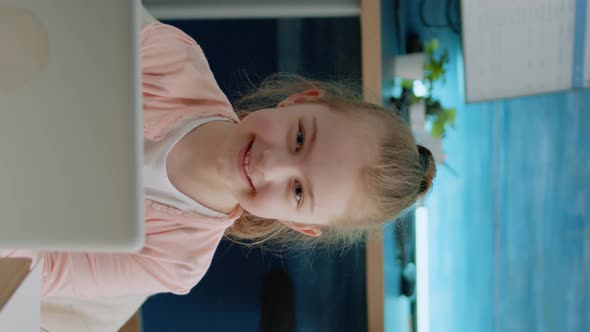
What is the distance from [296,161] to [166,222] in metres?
0.34

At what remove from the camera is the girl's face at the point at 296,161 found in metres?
0.89

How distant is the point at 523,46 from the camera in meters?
1.58

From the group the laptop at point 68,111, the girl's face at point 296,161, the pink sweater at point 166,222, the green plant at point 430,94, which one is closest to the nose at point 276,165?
the girl's face at point 296,161

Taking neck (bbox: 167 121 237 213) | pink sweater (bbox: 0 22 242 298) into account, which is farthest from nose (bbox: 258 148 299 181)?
pink sweater (bbox: 0 22 242 298)

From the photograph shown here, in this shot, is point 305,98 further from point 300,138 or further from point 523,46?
point 523,46

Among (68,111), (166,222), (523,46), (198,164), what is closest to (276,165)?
(198,164)

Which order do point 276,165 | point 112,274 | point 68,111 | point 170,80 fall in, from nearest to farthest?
Answer: point 68,111, point 276,165, point 112,274, point 170,80

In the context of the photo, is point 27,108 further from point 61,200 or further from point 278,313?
point 278,313

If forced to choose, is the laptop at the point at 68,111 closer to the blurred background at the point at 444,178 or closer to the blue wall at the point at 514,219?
the blurred background at the point at 444,178

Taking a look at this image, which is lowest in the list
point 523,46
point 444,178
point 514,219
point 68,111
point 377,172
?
point 514,219

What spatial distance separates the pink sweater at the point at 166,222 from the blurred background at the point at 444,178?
0.43m

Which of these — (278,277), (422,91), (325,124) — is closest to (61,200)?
(325,124)

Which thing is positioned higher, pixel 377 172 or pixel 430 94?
pixel 430 94

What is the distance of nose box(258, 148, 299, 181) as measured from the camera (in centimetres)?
87
